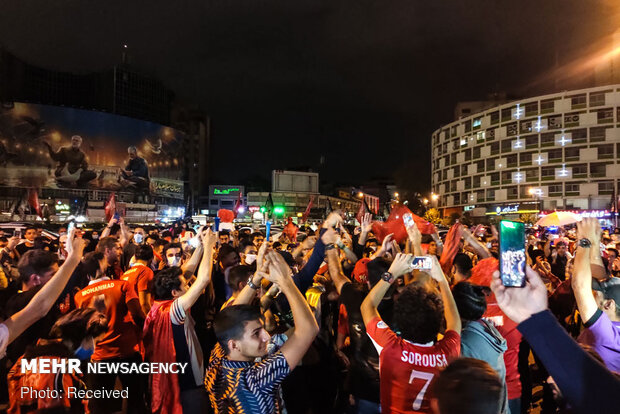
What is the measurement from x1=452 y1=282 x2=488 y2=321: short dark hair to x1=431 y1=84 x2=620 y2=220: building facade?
5853cm

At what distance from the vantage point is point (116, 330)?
479 cm

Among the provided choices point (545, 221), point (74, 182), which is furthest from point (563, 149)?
point (74, 182)

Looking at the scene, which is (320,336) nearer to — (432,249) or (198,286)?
(198,286)

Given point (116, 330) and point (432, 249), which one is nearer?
point (116, 330)

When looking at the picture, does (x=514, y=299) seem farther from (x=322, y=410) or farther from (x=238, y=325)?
(x=322, y=410)

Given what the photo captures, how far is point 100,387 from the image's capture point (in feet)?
15.2

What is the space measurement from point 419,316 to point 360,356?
3.66 ft

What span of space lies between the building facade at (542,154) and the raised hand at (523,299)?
60.2m

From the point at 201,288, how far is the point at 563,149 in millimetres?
66138

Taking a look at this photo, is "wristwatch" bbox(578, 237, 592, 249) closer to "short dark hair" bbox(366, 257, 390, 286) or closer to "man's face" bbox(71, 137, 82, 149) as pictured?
"short dark hair" bbox(366, 257, 390, 286)

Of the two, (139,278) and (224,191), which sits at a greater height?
(224,191)

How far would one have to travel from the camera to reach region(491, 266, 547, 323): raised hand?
162 centimetres

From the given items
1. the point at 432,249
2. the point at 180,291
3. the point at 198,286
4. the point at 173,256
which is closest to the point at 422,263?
the point at 198,286

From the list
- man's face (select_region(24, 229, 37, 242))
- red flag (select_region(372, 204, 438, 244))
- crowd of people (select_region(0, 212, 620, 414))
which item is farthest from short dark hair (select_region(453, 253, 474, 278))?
man's face (select_region(24, 229, 37, 242))
